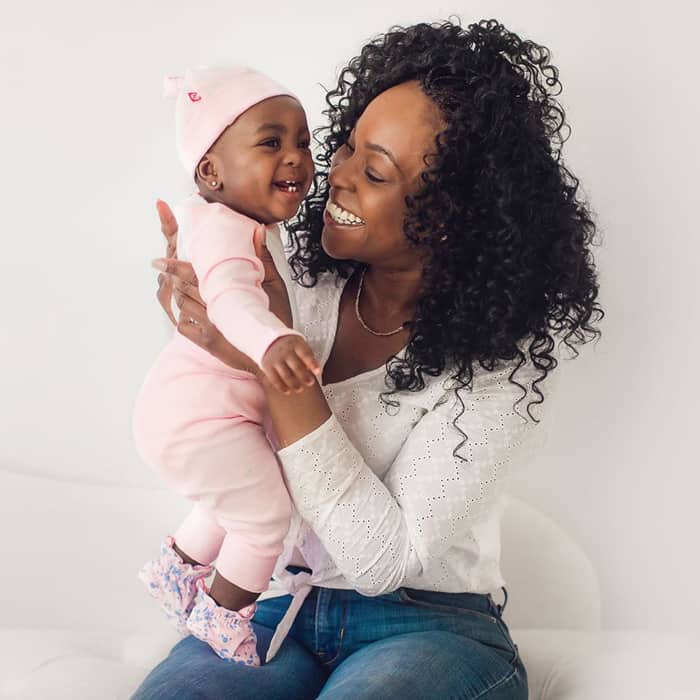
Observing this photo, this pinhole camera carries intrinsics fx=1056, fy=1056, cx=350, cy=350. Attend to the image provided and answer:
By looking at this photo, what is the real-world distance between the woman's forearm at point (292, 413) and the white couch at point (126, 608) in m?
0.57

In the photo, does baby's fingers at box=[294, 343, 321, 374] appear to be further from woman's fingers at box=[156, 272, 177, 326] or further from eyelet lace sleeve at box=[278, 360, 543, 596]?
woman's fingers at box=[156, 272, 177, 326]

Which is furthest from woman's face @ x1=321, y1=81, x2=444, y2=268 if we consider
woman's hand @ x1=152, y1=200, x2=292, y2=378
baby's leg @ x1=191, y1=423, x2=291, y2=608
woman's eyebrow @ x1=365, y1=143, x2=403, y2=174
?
baby's leg @ x1=191, y1=423, x2=291, y2=608

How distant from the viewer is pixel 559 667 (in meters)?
Answer: 1.87

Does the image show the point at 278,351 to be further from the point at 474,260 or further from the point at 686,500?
the point at 686,500

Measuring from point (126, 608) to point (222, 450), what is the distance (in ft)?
2.20

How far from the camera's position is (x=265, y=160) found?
1525mm

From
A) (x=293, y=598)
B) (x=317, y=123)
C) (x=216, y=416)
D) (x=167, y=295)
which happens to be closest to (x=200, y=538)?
(x=293, y=598)

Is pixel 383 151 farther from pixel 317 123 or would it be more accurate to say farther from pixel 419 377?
pixel 317 123

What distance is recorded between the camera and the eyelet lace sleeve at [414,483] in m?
1.56

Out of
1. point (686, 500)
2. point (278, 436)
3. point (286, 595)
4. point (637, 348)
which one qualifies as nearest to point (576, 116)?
point (637, 348)

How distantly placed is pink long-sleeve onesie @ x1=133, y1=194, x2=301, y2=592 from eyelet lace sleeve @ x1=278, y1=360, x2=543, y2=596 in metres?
0.06

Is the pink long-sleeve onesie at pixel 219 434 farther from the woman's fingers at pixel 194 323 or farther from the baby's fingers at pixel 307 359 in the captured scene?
the baby's fingers at pixel 307 359

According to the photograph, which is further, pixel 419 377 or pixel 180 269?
pixel 419 377

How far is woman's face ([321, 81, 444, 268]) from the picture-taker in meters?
1.62
